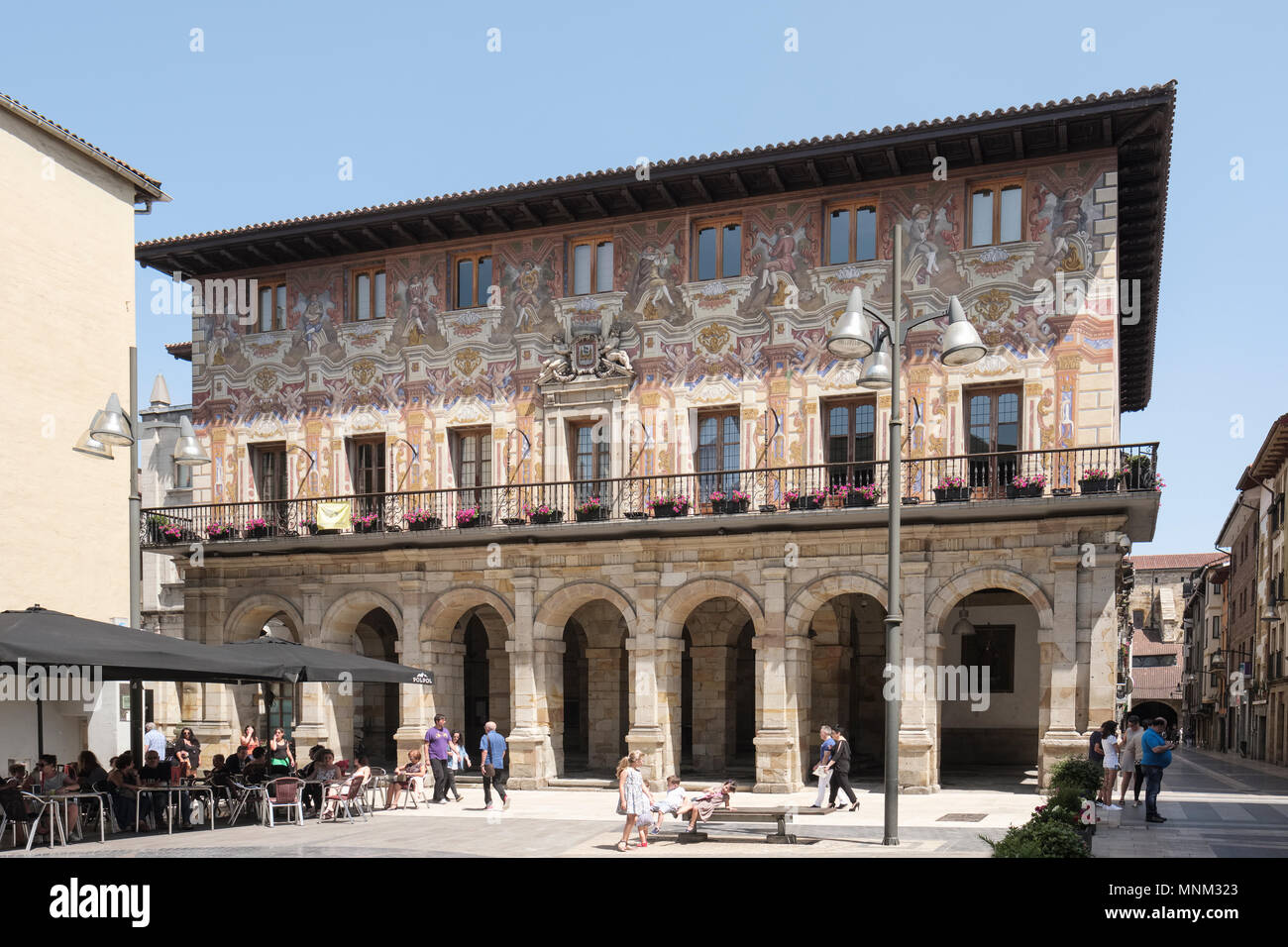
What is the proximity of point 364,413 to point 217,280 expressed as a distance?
5.90 m

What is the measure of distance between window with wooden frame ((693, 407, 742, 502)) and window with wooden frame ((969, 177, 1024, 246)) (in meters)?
6.22

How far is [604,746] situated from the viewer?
102ft

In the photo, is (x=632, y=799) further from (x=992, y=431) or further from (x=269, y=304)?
(x=269, y=304)

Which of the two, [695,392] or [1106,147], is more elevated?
[1106,147]

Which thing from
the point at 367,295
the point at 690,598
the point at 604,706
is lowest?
the point at 604,706

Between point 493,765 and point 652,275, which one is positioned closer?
point 493,765

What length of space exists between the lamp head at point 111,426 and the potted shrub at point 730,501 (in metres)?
12.5

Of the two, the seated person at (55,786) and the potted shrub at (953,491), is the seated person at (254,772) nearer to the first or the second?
the seated person at (55,786)

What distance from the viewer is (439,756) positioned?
23812 mm

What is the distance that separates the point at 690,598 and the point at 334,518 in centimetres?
873

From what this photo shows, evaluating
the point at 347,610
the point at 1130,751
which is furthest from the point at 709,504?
the point at 1130,751
